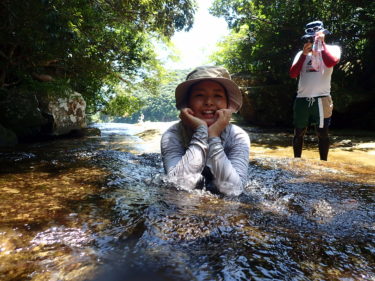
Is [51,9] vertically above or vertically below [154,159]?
above

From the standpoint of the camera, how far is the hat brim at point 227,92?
8.57 ft

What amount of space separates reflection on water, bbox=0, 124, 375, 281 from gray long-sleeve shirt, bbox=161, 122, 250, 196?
124 millimetres

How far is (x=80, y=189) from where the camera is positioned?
220 cm

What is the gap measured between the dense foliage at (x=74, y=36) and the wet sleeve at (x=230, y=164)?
2.96m

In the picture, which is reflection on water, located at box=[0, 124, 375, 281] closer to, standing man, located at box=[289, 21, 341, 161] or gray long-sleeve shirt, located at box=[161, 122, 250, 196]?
gray long-sleeve shirt, located at box=[161, 122, 250, 196]

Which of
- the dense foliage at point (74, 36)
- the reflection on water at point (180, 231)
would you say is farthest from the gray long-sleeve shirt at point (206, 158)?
the dense foliage at point (74, 36)

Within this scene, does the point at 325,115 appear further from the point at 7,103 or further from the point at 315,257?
the point at 7,103

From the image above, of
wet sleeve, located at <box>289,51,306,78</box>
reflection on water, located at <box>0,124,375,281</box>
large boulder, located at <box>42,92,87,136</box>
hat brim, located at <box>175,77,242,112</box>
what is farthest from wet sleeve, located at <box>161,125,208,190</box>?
large boulder, located at <box>42,92,87,136</box>

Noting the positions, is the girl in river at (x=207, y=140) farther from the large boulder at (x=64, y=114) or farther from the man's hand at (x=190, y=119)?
the large boulder at (x=64, y=114)

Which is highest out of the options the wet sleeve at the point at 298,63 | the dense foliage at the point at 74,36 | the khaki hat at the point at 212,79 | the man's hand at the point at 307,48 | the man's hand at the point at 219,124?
the dense foliage at the point at 74,36

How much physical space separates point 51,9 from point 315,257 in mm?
4247

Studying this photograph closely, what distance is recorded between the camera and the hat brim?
2.61 metres

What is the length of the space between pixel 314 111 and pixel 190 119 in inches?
99.7

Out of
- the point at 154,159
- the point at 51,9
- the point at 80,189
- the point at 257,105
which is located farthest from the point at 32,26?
the point at 257,105
